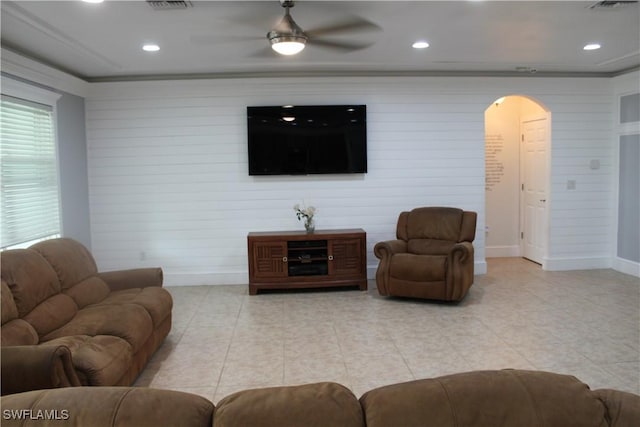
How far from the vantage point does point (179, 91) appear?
621cm

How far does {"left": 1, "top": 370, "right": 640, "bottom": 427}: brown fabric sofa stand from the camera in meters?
1.25

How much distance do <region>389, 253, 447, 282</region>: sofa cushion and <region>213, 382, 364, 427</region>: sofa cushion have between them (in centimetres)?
400

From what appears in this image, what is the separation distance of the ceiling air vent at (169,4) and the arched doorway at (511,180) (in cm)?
526

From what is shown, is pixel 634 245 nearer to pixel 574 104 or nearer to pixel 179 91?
pixel 574 104

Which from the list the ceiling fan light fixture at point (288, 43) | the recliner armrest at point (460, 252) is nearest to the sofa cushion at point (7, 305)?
the ceiling fan light fixture at point (288, 43)

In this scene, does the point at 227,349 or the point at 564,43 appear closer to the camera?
the point at 227,349

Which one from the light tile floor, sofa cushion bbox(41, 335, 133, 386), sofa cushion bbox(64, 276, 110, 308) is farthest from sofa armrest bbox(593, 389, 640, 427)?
sofa cushion bbox(64, 276, 110, 308)

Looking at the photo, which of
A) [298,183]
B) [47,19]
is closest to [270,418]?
[47,19]

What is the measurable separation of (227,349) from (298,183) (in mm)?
2752

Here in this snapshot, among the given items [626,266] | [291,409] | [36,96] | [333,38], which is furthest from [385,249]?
[291,409]

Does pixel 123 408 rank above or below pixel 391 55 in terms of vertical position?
below

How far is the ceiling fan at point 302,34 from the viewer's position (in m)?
3.53

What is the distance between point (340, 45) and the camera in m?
4.84

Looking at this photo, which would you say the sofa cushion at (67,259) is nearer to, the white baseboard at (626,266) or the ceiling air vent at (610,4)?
the ceiling air vent at (610,4)
